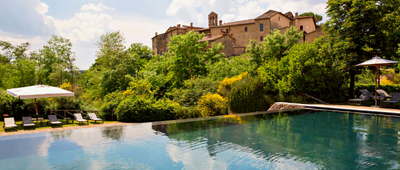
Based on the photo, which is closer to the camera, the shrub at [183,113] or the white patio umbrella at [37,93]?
the white patio umbrella at [37,93]

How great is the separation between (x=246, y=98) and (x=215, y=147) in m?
9.04

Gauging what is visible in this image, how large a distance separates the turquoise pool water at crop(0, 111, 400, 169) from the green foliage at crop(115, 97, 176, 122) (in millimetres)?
3625

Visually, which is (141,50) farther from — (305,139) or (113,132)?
(305,139)

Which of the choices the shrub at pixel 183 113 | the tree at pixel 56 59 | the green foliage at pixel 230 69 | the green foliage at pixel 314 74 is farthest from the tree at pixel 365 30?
the tree at pixel 56 59

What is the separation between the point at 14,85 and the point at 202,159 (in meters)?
35.7

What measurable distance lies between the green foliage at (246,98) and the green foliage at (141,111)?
4220 mm

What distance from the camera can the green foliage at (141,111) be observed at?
1222 centimetres

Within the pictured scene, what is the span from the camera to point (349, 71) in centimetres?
1462

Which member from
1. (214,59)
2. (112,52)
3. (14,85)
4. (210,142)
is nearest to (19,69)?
(14,85)

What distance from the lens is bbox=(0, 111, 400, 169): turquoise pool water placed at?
4875mm

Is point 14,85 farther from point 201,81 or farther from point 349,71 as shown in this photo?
point 349,71

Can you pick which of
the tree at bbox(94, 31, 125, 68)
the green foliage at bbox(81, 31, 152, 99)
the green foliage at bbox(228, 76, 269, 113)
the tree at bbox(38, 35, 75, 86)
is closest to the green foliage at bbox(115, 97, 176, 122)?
the green foliage at bbox(228, 76, 269, 113)

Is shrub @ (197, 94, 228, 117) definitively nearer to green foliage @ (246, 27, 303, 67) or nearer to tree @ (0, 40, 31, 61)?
green foliage @ (246, 27, 303, 67)

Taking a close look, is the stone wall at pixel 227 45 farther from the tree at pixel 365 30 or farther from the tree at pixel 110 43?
the tree at pixel 365 30
